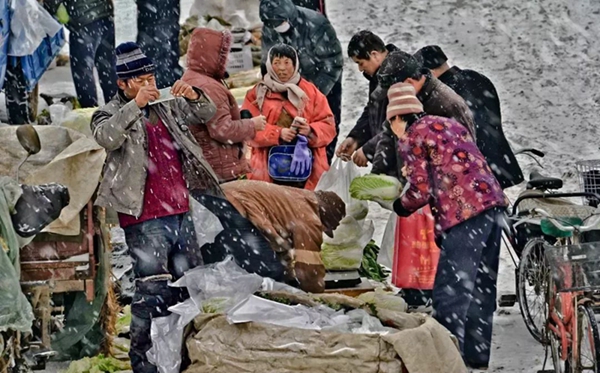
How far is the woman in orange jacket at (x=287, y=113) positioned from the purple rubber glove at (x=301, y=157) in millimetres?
12

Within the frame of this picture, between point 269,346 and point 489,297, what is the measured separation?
176 cm

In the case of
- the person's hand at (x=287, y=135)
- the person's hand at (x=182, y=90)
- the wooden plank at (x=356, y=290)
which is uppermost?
the person's hand at (x=182, y=90)

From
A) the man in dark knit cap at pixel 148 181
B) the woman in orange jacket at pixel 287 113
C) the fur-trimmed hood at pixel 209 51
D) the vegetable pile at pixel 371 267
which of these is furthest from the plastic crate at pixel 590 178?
the man in dark knit cap at pixel 148 181

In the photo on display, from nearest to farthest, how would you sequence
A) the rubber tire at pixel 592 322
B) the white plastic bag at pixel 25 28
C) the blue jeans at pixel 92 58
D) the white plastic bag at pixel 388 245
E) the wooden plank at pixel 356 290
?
the rubber tire at pixel 592 322 < the wooden plank at pixel 356 290 < the white plastic bag at pixel 388 245 < the white plastic bag at pixel 25 28 < the blue jeans at pixel 92 58

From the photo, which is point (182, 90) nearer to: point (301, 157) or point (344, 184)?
point (344, 184)

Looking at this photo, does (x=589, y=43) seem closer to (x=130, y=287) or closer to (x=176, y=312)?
(x=130, y=287)

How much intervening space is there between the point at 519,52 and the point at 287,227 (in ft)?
25.2

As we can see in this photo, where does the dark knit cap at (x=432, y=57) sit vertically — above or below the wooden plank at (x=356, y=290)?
above

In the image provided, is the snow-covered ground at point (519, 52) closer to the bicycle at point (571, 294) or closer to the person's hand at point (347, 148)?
the person's hand at point (347, 148)

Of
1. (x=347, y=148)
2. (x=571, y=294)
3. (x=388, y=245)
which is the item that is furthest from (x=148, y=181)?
(x=571, y=294)

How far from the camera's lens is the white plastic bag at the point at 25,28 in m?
9.60

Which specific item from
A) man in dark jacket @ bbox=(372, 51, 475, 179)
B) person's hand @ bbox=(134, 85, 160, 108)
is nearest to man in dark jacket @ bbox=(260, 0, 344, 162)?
man in dark jacket @ bbox=(372, 51, 475, 179)

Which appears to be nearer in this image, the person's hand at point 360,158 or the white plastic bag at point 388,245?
the white plastic bag at point 388,245

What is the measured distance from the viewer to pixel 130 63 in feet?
24.2
